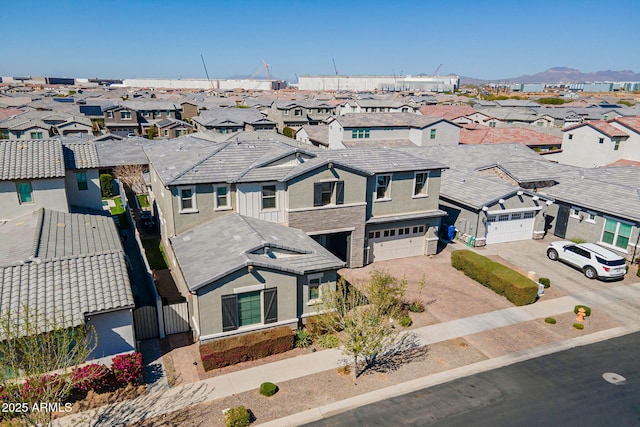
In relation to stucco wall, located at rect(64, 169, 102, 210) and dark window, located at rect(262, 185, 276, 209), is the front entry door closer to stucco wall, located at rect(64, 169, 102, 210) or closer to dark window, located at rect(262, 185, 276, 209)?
dark window, located at rect(262, 185, 276, 209)

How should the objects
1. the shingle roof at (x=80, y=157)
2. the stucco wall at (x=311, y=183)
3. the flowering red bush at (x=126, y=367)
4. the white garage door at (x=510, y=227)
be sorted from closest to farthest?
1. the flowering red bush at (x=126, y=367)
2. the stucco wall at (x=311, y=183)
3. the shingle roof at (x=80, y=157)
4. the white garage door at (x=510, y=227)

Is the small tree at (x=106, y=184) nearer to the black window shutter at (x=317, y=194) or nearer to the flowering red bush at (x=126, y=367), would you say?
the black window shutter at (x=317, y=194)

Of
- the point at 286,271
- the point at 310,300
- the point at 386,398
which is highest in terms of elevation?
the point at 286,271

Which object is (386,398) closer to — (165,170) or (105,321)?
(105,321)

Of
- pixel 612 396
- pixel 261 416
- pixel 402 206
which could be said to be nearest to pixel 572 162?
pixel 402 206

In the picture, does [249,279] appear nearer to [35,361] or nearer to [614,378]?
[35,361]

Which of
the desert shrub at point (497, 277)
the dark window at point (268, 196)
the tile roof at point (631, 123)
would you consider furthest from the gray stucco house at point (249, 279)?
the tile roof at point (631, 123)

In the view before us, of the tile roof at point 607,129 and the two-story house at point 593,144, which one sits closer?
the tile roof at point 607,129

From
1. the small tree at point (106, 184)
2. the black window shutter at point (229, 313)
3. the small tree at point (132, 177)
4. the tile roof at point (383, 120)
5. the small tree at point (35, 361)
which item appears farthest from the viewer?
the tile roof at point (383, 120)
